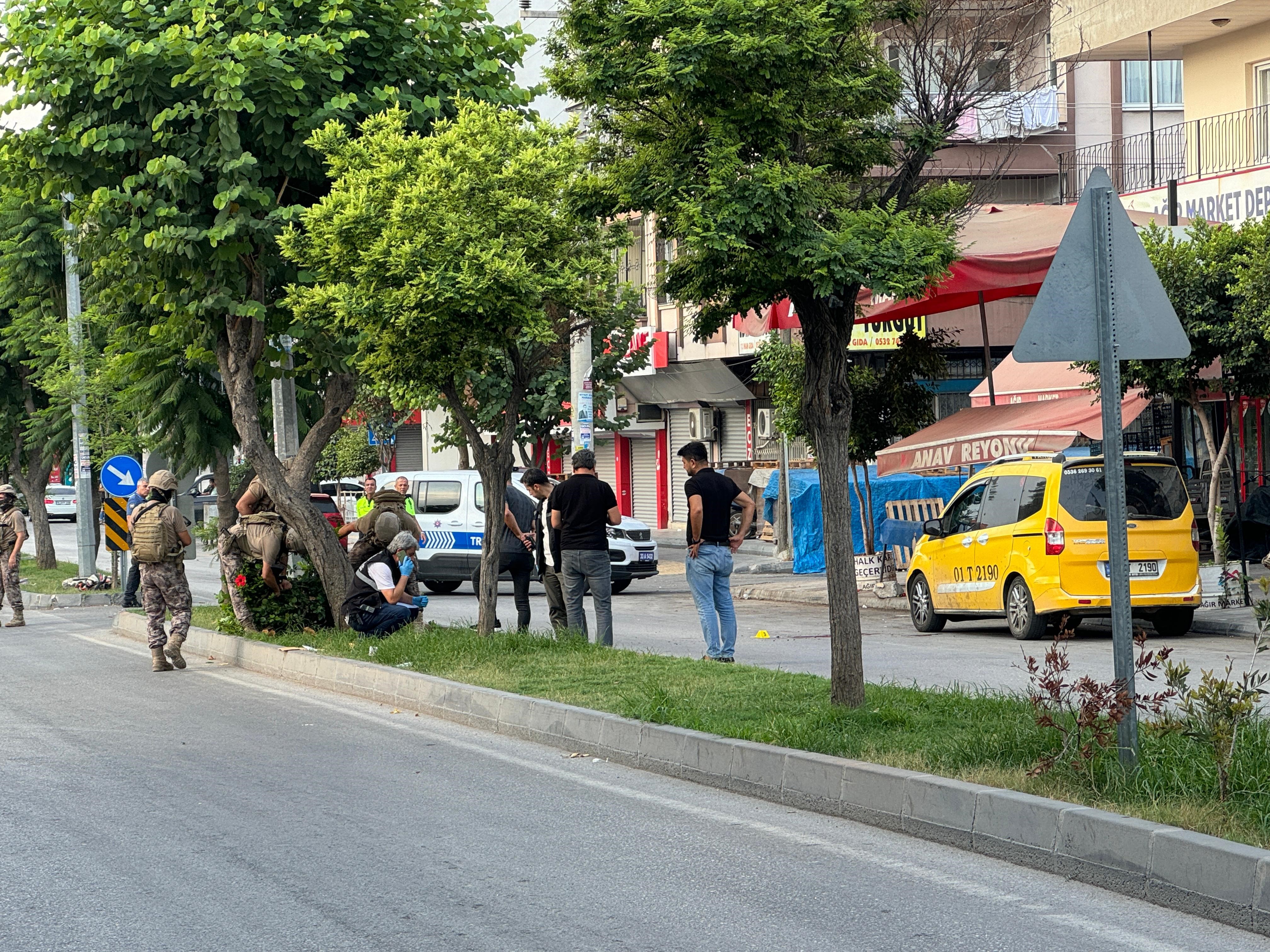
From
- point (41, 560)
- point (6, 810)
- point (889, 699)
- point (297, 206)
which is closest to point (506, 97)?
point (297, 206)

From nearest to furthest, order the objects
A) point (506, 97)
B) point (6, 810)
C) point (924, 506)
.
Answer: point (6, 810) → point (506, 97) → point (924, 506)

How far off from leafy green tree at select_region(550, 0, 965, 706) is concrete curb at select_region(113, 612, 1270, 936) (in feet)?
3.76

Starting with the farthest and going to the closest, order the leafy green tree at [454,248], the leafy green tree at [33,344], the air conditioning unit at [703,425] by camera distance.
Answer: the air conditioning unit at [703,425], the leafy green tree at [33,344], the leafy green tree at [454,248]

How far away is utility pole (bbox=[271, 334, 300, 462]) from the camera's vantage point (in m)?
17.3

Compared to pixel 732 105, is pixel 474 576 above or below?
below

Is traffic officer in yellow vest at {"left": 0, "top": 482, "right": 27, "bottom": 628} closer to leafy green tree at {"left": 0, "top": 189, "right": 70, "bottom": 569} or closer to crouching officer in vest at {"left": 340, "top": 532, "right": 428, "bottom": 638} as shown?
leafy green tree at {"left": 0, "top": 189, "right": 70, "bottom": 569}

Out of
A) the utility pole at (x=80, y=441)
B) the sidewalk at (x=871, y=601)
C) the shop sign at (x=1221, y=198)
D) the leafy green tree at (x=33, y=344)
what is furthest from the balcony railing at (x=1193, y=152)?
the leafy green tree at (x=33, y=344)

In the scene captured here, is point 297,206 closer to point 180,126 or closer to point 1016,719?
point 180,126

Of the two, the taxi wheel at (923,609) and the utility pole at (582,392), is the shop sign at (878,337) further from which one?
the taxi wheel at (923,609)

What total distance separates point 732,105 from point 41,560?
1112 inches

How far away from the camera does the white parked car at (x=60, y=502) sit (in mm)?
65812

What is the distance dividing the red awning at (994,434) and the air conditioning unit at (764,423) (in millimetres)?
14432

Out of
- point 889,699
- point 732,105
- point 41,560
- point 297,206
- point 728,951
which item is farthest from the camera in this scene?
point 41,560

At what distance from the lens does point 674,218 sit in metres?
8.94
